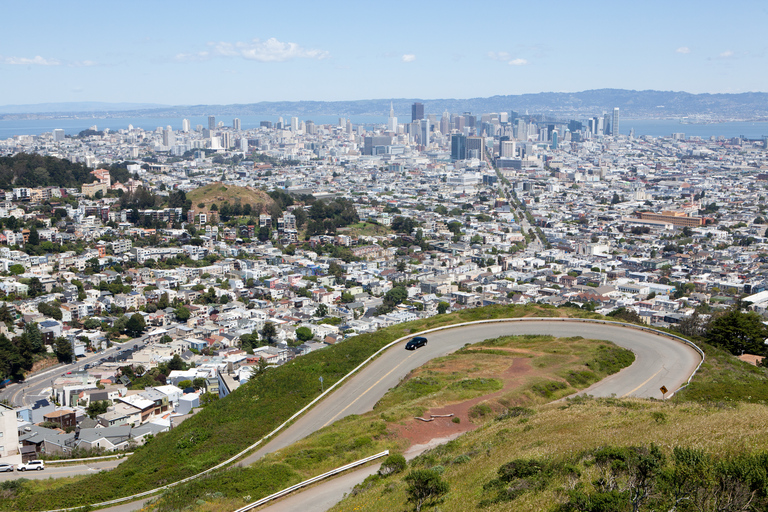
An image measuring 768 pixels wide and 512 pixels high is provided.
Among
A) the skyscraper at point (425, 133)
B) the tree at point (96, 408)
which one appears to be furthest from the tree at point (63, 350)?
the skyscraper at point (425, 133)

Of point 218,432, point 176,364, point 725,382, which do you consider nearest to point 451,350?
point 725,382

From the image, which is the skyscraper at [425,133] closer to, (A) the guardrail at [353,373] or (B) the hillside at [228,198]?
(B) the hillside at [228,198]

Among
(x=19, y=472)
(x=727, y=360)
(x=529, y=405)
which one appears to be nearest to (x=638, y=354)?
(x=727, y=360)

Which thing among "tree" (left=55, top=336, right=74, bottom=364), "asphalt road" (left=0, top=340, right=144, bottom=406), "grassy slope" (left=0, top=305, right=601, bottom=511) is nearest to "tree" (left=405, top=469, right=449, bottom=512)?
"grassy slope" (left=0, top=305, right=601, bottom=511)

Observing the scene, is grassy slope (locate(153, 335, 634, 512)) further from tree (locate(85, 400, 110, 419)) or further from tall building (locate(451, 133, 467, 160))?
tall building (locate(451, 133, 467, 160))

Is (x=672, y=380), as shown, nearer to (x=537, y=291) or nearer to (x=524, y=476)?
(x=524, y=476)

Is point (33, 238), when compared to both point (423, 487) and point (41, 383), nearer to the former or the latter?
point (41, 383)
